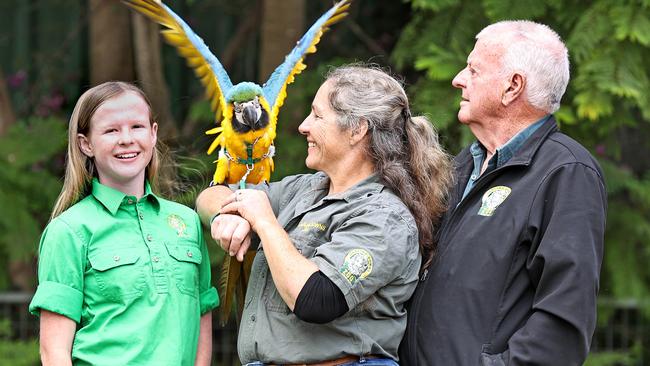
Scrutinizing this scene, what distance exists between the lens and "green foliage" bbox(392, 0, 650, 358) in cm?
443

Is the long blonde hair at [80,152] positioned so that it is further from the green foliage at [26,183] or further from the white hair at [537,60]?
the green foliage at [26,183]

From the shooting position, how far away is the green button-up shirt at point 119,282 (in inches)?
104

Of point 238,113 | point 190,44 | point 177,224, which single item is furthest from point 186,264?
point 190,44

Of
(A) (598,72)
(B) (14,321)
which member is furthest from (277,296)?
(B) (14,321)

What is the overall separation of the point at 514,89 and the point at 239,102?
3.14 ft

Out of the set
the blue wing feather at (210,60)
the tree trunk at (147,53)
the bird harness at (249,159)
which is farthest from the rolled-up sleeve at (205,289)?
the tree trunk at (147,53)

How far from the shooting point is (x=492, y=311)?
272cm

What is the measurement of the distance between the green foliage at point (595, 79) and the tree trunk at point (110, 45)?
6.68 feet

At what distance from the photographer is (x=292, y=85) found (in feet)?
18.4

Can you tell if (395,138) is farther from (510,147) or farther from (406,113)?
(510,147)

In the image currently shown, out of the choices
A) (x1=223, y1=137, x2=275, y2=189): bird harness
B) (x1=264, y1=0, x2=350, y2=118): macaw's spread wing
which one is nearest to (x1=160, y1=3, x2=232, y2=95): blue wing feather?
(x1=264, y1=0, x2=350, y2=118): macaw's spread wing

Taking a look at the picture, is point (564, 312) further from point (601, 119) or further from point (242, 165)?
point (601, 119)

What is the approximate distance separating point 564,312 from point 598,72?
2.15m

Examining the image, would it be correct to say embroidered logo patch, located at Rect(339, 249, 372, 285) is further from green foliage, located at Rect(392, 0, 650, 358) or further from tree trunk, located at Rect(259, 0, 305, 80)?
tree trunk, located at Rect(259, 0, 305, 80)
